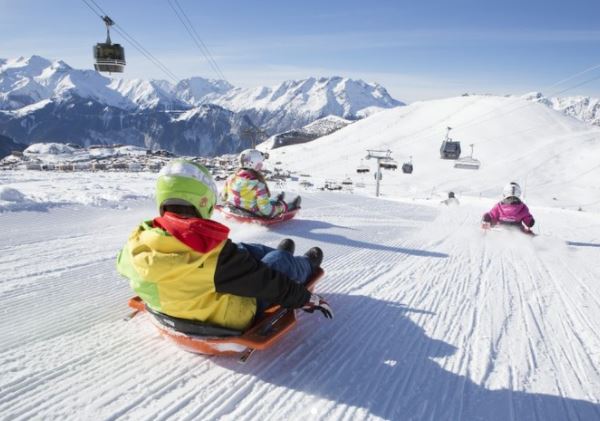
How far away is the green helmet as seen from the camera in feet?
9.46

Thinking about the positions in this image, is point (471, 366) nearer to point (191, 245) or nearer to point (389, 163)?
point (191, 245)

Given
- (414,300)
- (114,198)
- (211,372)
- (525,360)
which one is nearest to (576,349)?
(525,360)

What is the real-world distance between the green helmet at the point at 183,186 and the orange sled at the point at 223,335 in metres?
0.81

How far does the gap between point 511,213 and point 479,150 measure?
69.8 meters

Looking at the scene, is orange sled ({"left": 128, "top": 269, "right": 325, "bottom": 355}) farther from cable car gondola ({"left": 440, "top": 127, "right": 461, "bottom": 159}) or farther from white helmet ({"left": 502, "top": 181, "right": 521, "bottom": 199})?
cable car gondola ({"left": 440, "top": 127, "right": 461, "bottom": 159})

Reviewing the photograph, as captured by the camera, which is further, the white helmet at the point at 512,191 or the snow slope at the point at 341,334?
the white helmet at the point at 512,191

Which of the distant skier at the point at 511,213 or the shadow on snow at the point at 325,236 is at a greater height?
the distant skier at the point at 511,213

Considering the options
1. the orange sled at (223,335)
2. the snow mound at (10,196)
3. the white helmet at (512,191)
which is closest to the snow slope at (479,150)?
the white helmet at (512,191)

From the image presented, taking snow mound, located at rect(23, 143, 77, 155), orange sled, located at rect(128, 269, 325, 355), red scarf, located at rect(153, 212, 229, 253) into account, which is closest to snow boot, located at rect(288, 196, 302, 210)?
orange sled, located at rect(128, 269, 325, 355)

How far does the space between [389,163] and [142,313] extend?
41936mm

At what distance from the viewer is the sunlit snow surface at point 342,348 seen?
2713mm

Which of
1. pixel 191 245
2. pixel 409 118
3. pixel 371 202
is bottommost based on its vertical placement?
pixel 371 202

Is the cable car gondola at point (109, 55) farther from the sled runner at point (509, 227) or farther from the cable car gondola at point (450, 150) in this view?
the cable car gondola at point (450, 150)

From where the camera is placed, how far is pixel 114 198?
9648 mm
